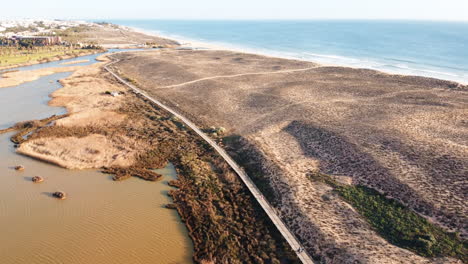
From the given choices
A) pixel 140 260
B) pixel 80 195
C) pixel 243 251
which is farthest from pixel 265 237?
pixel 80 195

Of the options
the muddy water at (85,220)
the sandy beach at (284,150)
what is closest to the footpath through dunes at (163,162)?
the sandy beach at (284,150)

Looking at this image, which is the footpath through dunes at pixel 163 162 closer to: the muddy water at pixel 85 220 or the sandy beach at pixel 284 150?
the sandy beach at pixel 284 150

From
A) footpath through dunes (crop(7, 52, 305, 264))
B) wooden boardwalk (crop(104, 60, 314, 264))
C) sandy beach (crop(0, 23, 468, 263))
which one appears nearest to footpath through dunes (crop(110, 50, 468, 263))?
sandy beach (crop(0, 23, 468, 263))

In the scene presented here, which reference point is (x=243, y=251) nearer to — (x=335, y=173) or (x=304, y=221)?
(x=304, y=221)

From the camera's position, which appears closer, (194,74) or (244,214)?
(244,214)

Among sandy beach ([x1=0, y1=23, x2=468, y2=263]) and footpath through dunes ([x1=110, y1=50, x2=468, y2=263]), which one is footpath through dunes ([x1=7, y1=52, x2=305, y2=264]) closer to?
sandy beach ([x1=0, y1=23, x2=468, y2=263])

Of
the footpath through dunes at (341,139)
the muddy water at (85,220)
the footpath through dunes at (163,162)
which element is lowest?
the muddy water at (85,220)

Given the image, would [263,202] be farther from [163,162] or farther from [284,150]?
[163,162]
